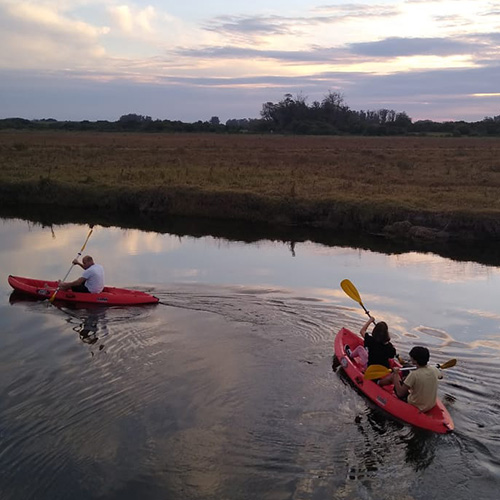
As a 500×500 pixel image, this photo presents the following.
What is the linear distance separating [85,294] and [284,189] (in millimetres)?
11634

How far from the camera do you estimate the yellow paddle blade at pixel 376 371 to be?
8242mm

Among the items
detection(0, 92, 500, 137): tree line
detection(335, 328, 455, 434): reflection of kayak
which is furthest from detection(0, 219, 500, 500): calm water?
detection(0, 92, 500, 137): tree line

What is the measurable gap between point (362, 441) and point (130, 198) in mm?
17025

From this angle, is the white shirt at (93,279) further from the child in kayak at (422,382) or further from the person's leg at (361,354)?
the child in kayak at (422,382)

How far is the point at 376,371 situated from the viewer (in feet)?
27.1

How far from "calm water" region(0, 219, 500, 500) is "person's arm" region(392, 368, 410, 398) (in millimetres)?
416

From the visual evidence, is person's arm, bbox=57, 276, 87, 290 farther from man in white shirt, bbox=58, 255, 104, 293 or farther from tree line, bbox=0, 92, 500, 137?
tree line, bbox=0, 92, 500, 137

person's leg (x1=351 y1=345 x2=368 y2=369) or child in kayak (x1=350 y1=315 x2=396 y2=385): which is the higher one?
child in kayak (x1=350 y1=315 x2=396 y2=385)


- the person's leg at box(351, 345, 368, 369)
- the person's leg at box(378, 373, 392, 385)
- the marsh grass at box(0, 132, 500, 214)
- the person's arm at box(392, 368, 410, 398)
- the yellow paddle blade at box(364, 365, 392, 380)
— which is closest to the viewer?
the person's arm at box(392, 368, 410, 398)

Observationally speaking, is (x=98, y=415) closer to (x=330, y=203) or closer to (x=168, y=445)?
(x=168, y=445)

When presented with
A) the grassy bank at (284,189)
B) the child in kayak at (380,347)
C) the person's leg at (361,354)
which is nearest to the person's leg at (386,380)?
the child in kayak at (380,347)

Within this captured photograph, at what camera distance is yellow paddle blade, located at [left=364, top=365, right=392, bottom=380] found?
27.0 feet

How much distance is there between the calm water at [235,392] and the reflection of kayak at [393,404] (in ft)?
0.44

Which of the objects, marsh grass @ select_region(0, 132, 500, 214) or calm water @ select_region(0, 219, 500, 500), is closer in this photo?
calm water @ select_region(0, 219, 500, 500)
